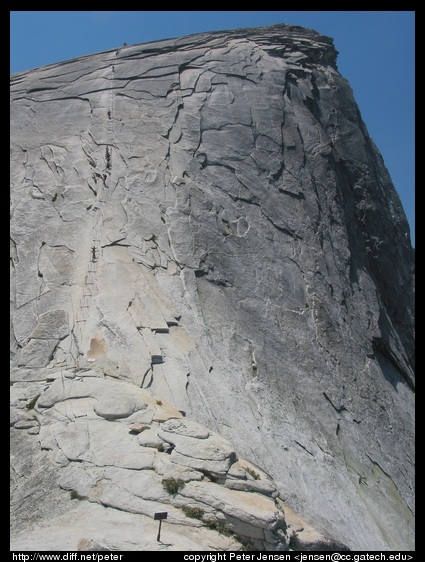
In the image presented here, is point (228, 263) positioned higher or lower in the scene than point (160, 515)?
higher

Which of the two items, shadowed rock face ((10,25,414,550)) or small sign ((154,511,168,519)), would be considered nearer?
small sign ((154,511,168,519))

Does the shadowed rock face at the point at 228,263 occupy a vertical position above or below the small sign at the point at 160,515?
above

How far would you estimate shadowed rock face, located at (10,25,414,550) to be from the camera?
1686 centimetres

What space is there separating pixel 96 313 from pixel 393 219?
65.3 feet

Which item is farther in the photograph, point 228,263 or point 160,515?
point 228,263

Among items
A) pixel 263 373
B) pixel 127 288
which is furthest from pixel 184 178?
pixel 263 373

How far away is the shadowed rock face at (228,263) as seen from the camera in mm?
16859

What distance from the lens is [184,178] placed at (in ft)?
75.8

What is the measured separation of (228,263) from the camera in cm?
2161

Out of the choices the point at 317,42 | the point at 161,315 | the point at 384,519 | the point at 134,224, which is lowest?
the point at 384,519

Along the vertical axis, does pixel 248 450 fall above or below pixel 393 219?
below

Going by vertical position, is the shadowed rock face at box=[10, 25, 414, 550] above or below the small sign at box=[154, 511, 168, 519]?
above

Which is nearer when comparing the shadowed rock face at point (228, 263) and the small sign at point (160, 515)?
the small sign at point (160, 515)

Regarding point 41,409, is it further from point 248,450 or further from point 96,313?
point 248,450
